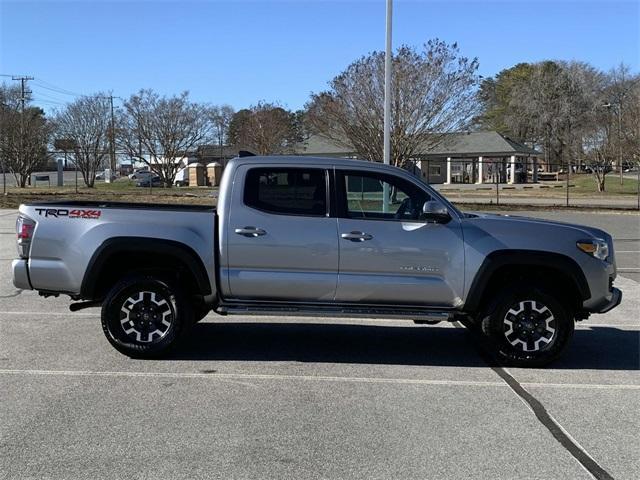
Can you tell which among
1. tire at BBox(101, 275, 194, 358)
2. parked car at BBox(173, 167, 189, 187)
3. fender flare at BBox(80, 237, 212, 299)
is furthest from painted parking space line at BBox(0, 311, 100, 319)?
parked car at BBox(173, 167, 189, 187)

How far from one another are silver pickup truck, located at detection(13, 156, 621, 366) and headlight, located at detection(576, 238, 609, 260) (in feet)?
0.03

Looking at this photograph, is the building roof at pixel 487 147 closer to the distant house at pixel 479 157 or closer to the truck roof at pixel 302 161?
the distant house at pixel 479 157

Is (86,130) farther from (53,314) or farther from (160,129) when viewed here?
(53,314)

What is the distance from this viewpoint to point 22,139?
42438 millimetres

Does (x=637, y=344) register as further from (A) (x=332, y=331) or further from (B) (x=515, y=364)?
(A) (x=332, y=331)

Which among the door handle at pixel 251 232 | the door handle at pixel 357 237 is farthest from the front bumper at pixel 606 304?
the door handle at pixel 251 232

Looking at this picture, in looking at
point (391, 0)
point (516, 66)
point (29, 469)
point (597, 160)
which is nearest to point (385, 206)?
point (29, 469)

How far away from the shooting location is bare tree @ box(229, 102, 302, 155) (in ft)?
157

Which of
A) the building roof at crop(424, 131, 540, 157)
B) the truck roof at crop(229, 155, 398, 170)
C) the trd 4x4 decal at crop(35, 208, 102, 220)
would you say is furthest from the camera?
the building roof at crop(424, 131, 540, 157)

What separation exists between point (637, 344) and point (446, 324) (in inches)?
87.4

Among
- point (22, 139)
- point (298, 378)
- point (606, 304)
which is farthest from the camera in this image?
point (22, 139)

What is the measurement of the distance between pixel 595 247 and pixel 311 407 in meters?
3.21

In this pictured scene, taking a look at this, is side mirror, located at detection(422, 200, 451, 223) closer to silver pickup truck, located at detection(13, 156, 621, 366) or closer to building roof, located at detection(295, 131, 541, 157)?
silver pickup truck, located at detection(13, 156, 621, 366)

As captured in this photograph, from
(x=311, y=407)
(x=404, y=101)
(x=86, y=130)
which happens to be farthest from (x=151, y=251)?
(x=86, y=130)
